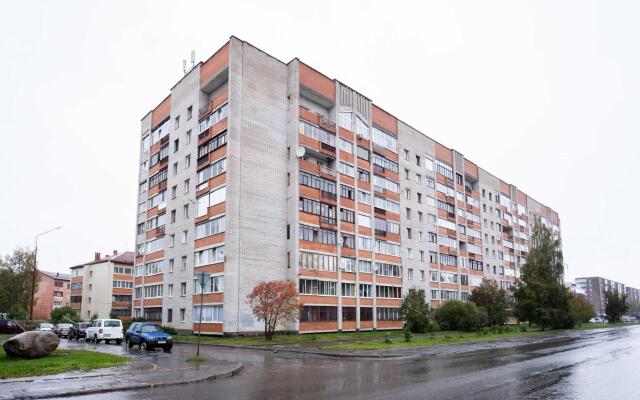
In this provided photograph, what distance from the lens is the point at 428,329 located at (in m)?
49.3

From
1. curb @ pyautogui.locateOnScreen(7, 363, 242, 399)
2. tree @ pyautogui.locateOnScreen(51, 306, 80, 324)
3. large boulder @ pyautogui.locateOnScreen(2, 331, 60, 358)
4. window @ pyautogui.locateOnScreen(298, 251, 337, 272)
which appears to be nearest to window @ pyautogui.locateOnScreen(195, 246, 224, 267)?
window @ pyautogui.locateOnScreen(298, 251, 337, 272)

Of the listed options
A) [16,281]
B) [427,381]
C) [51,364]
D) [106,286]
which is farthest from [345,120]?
[106,286]

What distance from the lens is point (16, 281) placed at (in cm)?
7088

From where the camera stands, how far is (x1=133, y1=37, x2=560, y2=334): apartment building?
155 ft

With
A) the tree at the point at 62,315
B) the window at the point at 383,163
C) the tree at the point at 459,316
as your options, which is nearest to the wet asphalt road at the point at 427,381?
the tree at the point at 459,316

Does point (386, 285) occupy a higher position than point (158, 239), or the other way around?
point (158, 239)

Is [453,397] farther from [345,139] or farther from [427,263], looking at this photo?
[427,263]

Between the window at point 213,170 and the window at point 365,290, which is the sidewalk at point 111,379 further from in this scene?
the window at point 365,290

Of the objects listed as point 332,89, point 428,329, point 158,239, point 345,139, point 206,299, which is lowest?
point 428,329

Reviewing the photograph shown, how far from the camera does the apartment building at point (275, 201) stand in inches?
1859

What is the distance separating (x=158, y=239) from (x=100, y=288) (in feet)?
142

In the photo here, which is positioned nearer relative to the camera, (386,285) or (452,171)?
(386,285)

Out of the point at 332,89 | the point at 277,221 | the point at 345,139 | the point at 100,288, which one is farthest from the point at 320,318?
the point at 100,288

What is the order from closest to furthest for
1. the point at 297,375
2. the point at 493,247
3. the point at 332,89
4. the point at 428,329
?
the point at 297,375 → the point at 428,329 → the point at 332,89 → the point at 493,247
